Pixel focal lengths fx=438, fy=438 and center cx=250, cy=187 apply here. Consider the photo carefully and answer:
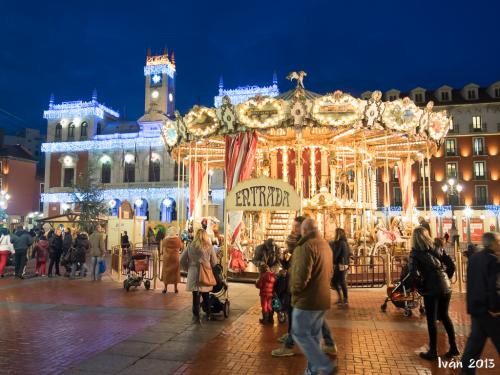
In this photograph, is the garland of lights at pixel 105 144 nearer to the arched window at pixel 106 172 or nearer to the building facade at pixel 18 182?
the arched window at pixel 106 172

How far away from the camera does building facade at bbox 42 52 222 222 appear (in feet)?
164

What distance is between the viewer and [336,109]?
13172 millimetres

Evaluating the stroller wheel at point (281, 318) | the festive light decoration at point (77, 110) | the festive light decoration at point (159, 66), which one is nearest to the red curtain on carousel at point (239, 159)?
the stroller wheel at point (281, 318)

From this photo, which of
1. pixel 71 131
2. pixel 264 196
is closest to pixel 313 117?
pixel 264 196

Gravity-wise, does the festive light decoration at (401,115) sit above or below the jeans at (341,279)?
above

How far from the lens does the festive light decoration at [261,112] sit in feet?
43.8

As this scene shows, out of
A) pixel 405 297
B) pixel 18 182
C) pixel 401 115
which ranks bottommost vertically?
pixel 405 297

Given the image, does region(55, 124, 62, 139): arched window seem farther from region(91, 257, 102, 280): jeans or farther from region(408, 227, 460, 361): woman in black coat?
region(408, 227, 460, 361): woman in black coat

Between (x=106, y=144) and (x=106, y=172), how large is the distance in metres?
3.34

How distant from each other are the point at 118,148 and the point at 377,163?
36136 mm

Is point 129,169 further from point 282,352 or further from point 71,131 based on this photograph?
point 282,352

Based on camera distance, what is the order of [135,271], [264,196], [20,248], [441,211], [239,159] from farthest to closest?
[441,211] < [20,248] < [239,159] < [135,271] < [264,196]

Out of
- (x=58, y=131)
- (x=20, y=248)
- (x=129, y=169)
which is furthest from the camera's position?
(x=58, y=131)

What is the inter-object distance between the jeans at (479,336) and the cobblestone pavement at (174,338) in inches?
29.7
